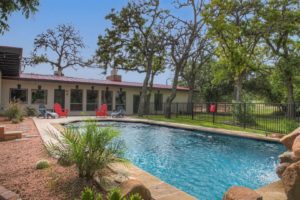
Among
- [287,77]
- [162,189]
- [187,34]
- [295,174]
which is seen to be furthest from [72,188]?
[287,77]

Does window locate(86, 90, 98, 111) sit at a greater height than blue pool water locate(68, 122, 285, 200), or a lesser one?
greater

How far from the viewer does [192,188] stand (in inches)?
209

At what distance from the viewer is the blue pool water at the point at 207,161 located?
5.69 meters

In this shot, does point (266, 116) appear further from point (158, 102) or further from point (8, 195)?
point (8, 195)

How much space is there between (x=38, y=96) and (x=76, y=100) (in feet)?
9.89

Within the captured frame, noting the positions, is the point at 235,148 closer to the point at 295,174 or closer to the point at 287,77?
the point at 295,174

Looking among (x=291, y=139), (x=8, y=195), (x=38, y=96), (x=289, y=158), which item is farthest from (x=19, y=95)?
(x=289, y=158)

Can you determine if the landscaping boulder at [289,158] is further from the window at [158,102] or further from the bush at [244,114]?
the window at [158,102]

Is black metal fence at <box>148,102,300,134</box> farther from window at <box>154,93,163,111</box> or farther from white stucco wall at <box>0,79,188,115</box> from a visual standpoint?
white stucco wall at <box>0,79,188,115</box>

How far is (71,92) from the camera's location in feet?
71.2

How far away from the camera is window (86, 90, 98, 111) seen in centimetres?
2258

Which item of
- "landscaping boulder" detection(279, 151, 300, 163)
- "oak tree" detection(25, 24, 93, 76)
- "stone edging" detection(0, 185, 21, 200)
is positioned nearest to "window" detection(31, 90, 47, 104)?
"oak tree" detection(25, 24, 93, 76)

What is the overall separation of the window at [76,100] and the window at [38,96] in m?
2.15

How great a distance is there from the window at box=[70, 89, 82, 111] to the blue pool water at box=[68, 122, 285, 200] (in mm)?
12374
